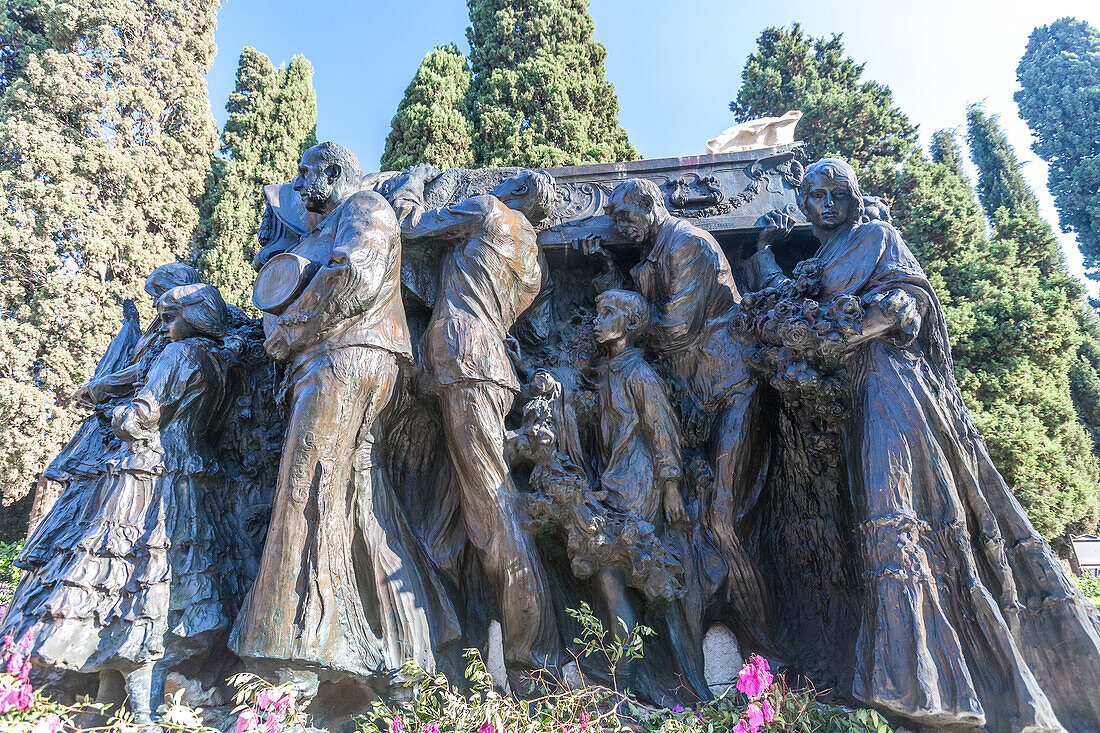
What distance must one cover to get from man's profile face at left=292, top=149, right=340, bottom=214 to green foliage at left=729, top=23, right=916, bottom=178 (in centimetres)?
1170

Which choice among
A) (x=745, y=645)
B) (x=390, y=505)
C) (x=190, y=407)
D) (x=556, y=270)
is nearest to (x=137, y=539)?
(x=190, y=407)

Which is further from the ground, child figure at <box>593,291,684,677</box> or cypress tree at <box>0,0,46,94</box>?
cypress tree at <box>0,0,46,94</box>

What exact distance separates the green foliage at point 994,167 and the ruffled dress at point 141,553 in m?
19.9

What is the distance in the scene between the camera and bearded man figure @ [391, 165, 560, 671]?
10.5 ft

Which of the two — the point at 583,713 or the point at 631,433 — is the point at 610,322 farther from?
the point at 583,713

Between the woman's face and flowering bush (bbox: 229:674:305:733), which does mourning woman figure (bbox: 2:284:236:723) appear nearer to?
flowering bush (bbox: 229:674:305:733)

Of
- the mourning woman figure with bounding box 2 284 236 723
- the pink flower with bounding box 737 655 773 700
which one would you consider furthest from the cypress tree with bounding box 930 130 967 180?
the mourning woman figure with bounding box 2 284 236 723

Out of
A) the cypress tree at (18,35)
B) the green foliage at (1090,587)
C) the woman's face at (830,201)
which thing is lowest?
the green foliage at (1090,587)

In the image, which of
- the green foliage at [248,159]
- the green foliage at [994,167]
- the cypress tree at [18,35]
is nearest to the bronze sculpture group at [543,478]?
the green foliage at [248,159]

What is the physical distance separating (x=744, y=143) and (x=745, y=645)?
3.83 meters

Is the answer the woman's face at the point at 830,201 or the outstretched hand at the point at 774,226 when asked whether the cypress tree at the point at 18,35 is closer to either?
the outstretched hand at the point at 774,226

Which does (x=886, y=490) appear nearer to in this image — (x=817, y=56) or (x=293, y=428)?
(x=293, y=428)

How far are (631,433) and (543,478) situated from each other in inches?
22.0

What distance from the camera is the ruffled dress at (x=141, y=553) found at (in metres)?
2.91
